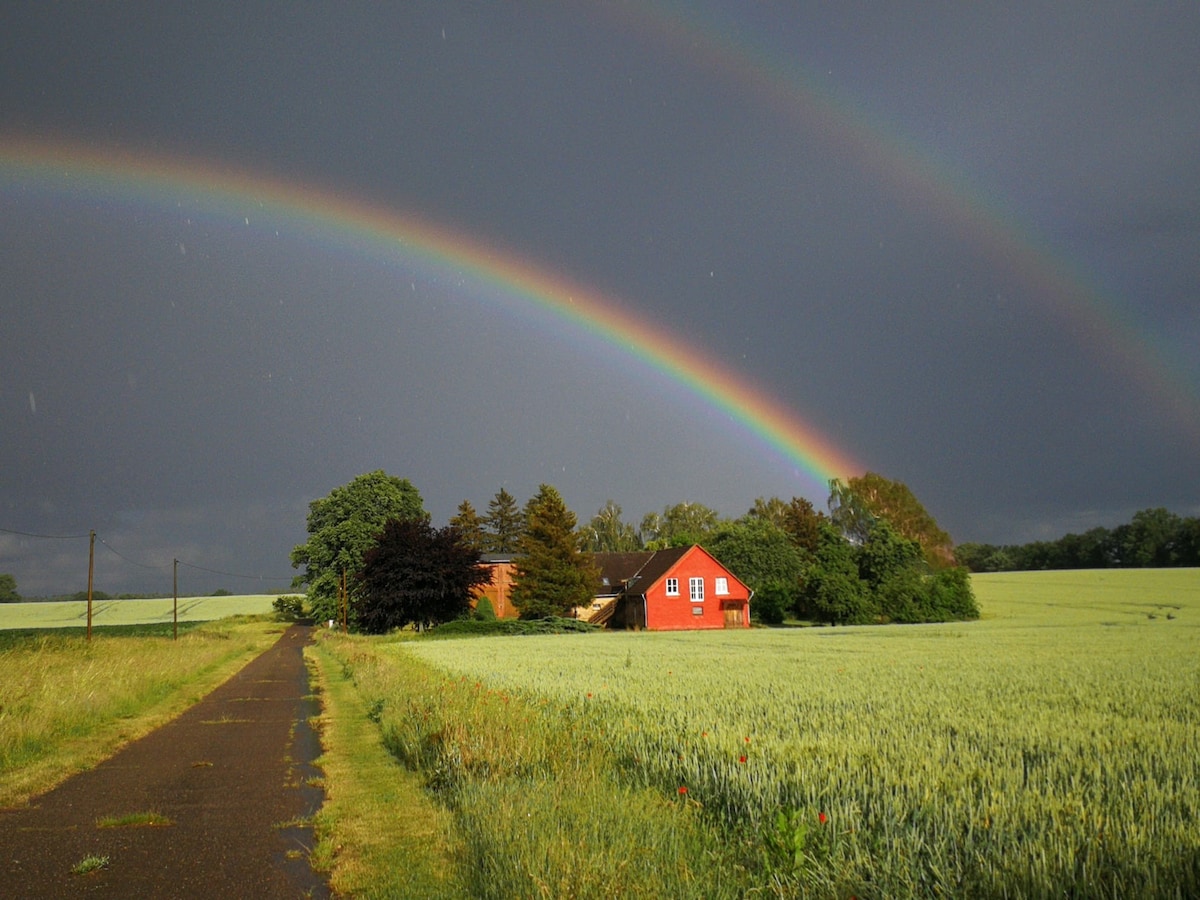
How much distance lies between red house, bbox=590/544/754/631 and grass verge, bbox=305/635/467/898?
59241mm

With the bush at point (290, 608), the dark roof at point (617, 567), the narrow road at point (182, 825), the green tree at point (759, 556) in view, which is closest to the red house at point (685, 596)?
the dark roof at point (617, 567)

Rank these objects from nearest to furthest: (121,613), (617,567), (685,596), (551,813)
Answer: (551,813) → (685,596) → (617,567) → (121,613)

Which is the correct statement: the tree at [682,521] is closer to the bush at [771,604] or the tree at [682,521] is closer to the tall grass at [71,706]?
the bush at [771,604]

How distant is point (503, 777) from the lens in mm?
8586

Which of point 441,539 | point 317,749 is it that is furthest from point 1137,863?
point 441,539

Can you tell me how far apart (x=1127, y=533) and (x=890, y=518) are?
52.4 m

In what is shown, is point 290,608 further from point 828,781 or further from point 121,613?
point 828,781

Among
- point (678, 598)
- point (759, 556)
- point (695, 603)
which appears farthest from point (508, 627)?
point (759, 556)

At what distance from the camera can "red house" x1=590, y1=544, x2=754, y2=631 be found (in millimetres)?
71938

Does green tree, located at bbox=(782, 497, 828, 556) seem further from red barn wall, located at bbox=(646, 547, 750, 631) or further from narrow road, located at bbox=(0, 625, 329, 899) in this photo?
narrow road, located at bbox=(0, 625, 329, 899)

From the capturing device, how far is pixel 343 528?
86938 millimetres

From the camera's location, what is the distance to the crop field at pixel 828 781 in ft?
16.0

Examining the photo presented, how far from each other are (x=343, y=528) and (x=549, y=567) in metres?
30.6

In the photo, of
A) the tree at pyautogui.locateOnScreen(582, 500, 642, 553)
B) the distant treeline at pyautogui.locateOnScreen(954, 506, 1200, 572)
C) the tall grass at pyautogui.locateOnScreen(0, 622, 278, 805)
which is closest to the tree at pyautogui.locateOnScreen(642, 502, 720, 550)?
the tree at pyautogui.locateOnScreen(582, 500, 642, 553)
